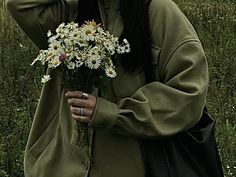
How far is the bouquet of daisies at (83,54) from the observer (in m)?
2.76

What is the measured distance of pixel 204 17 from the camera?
927cm

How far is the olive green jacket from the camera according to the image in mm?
2934

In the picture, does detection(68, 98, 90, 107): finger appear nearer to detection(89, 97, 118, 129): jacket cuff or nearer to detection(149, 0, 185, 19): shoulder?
detection(89, 97, 118, 129): jacket cuff

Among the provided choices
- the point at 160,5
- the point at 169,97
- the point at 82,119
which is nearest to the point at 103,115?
the point at 82,119

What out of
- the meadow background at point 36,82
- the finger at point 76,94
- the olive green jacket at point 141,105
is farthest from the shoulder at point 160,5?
the meadow background at point 36,82

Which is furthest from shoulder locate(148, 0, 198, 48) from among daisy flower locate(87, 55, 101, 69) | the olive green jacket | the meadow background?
the meadow background

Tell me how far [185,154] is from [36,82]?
13.6ft

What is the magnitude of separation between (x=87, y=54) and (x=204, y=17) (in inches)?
263

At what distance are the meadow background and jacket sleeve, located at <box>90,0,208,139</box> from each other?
2323mm

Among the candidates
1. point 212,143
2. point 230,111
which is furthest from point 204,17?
point 212,143

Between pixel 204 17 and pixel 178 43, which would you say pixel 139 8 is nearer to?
pixel 178 43

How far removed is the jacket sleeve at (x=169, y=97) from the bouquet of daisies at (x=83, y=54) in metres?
0.15

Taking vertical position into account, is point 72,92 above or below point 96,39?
below

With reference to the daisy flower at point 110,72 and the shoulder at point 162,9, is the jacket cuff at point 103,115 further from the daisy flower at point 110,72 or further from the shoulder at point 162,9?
the shoulder at point 162,9
